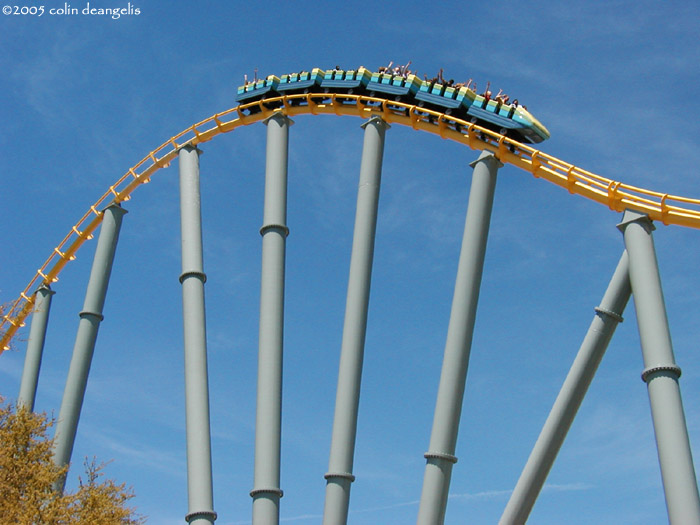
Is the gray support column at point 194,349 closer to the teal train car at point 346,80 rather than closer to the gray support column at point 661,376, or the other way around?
the teal train car at point 346,80

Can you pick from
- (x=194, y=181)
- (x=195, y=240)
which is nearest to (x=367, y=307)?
(x=195, y=240)

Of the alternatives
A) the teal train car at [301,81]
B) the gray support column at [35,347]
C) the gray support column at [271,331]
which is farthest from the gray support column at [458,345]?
the gray support column at [35,347]

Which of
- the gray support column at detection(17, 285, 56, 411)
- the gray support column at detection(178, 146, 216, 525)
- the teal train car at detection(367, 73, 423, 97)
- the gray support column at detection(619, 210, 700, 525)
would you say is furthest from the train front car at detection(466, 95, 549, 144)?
the gray support column at detection(17, 285, 56, 411)

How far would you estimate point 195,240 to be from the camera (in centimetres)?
→ 1636

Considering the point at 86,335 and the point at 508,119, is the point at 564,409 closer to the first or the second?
the point at 508,119

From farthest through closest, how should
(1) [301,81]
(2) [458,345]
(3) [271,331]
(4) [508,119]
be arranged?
(1) [301,81] → (3) [271,331] → (4) [508,119] → (2) [458,345]

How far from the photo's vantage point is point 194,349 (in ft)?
49.5

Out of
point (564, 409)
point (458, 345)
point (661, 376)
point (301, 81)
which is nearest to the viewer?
point (661, 376)

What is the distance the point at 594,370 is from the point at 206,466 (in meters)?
6.05

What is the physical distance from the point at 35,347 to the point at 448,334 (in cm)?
1085

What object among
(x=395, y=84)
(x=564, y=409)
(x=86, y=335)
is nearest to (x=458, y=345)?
(x=564, y=409)

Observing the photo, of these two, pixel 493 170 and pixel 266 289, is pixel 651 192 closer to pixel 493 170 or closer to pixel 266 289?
pixel 493 170

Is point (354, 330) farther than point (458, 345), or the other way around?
point (354, 330)

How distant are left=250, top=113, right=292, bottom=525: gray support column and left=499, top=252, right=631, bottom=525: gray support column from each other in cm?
355
